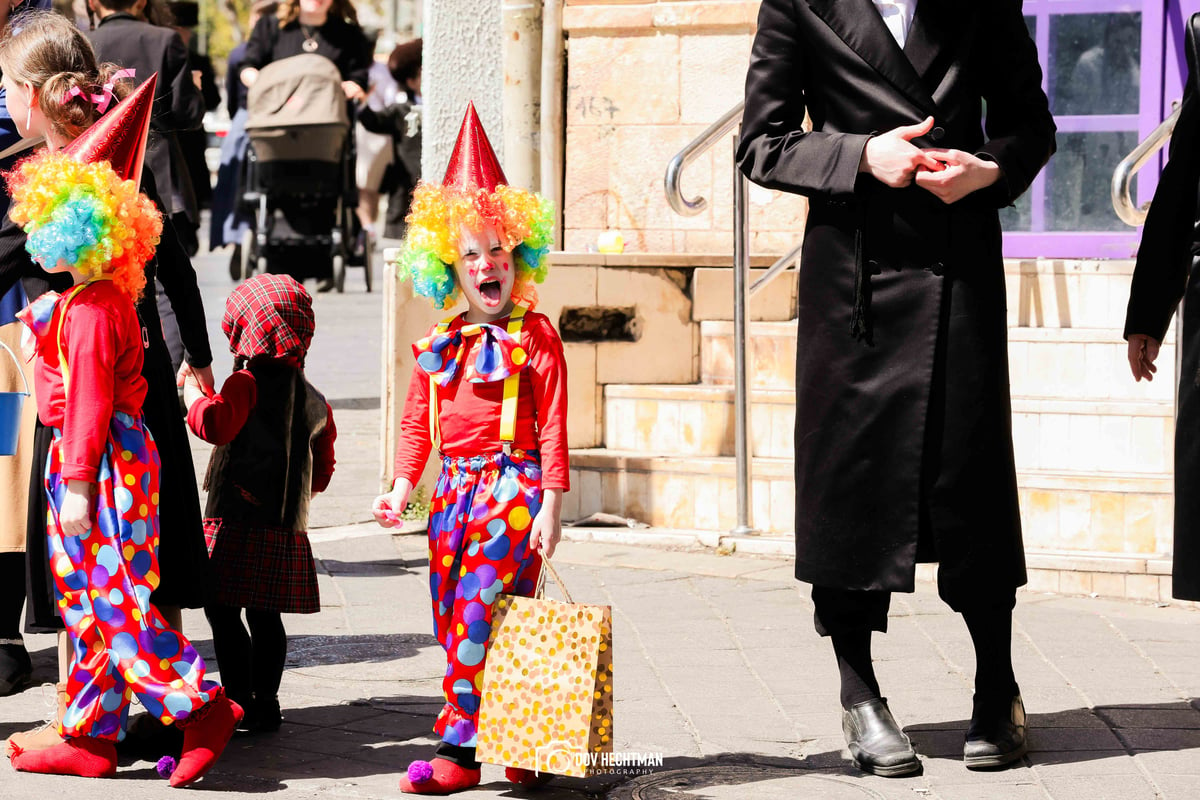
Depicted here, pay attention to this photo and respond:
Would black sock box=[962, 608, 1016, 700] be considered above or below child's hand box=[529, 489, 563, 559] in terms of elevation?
below

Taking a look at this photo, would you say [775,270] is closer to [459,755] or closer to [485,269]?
[485,269]

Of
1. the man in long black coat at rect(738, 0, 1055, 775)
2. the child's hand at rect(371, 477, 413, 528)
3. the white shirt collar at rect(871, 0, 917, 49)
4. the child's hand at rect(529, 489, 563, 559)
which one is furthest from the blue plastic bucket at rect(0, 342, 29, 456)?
the white shirt collar at rect(871, 0, 917, 49)

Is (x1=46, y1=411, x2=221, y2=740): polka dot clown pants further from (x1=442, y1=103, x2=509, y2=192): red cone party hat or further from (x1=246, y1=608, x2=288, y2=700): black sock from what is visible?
(x1=442, y1=103, x2=509, y2=192): red cone party hat

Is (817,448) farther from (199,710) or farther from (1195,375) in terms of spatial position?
(199,710)

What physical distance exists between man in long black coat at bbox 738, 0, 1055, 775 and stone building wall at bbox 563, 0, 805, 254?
13.8ft

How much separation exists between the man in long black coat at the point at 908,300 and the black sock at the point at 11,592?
229 centimetres

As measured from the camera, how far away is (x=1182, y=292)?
4.49 meters

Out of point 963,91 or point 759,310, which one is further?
point 759,310

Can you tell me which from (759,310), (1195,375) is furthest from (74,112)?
(759,310)

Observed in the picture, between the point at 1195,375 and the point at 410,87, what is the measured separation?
1441cm

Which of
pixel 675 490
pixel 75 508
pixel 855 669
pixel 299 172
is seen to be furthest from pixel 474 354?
pixel 299 172

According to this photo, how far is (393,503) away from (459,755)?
0.61 m

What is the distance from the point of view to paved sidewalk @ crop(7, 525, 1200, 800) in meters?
4.47

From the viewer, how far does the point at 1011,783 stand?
175 inches
